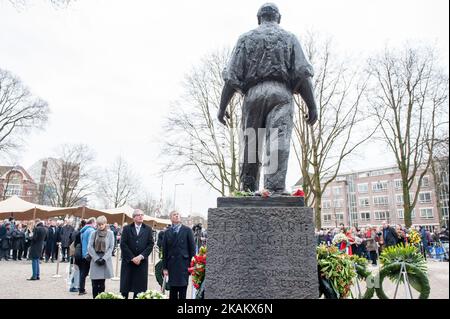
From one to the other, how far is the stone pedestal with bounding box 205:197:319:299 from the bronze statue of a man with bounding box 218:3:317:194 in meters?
0.63

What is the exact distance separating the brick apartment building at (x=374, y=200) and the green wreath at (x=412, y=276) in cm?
7383

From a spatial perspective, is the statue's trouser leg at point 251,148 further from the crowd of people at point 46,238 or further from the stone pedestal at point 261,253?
the crowd of people at point 46,238

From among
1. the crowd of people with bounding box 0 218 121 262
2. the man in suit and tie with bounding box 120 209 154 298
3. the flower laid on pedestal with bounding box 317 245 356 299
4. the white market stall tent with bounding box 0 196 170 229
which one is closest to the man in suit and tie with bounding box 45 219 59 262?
the crowd of people with bounding box 0 218 121 262

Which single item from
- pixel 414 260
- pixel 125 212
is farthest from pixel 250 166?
pixel 125 212

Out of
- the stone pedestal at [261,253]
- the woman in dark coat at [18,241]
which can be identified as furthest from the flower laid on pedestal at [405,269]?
the woman in dark coat at [18,241]

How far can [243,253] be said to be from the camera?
345cm

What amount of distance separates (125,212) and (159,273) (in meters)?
12.7

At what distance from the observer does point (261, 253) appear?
3428 millimetres

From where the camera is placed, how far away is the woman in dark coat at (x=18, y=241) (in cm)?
1909

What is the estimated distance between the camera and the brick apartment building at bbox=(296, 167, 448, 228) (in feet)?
235

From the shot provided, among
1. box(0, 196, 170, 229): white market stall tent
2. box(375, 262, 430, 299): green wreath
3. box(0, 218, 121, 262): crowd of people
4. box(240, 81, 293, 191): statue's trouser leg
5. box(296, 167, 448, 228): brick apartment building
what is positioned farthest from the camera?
box(296, 167, 448, 228): brick apartment building

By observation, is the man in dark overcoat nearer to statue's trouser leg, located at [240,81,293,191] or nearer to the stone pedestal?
statue's trouser leg, located at [240,81,293,191]
